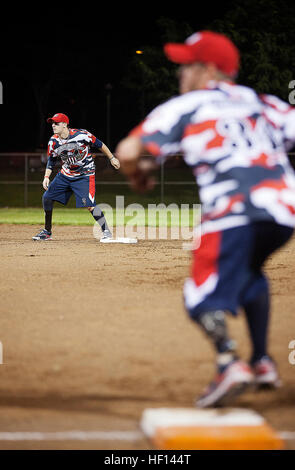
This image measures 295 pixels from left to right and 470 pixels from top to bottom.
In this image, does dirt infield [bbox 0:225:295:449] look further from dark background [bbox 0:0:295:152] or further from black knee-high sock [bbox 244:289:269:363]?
dark background [bbox 0:0:295:152]

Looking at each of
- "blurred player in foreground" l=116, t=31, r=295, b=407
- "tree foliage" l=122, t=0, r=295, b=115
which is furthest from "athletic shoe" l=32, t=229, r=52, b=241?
"tree foliage" l=122, t=0, r=295, b=115

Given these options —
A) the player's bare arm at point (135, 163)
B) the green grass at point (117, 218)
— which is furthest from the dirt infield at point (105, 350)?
the green grass at point (117, 218)

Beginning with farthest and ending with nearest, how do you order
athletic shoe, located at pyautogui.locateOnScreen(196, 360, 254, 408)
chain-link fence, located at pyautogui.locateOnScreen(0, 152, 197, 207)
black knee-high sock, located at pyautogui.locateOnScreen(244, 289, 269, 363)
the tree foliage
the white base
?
the tree foliage < chain-link fence, located at pyautogui.locateOnScreen(0, 152, 197, 207) < black knee-high sock, located at pyautogui.locateOnScreen(244, 289, 269, 363) < athletic shoe, located at pyautogui.locateOnScreen(196, 360, 254, 408) < the white base

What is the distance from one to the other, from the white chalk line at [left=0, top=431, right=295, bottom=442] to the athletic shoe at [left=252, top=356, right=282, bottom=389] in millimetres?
691

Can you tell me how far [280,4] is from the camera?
39.2 metres

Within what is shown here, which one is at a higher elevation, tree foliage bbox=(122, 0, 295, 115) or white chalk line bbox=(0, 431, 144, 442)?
tree foliage bbox=(122, 0, 295, 115)

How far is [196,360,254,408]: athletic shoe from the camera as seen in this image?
3758 mm

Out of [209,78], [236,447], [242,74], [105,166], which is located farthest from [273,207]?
[105,166]

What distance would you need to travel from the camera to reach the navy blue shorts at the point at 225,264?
385cm

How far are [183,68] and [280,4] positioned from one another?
37502 mm

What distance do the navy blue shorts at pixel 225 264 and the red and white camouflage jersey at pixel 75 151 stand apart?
325 inches

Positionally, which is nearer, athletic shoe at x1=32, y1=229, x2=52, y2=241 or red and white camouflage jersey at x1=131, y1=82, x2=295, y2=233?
red and white camouflage jersey at x1=131, y1=82, x2=295, y2=233

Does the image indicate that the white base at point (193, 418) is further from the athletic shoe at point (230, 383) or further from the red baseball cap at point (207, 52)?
the red baseball cap at point (207, 52)

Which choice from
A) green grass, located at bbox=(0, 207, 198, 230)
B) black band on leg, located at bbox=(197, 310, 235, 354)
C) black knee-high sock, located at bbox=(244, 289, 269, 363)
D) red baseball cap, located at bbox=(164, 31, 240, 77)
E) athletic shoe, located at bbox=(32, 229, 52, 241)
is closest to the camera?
black band on leg, located at bbox=(197, 310, 235, 354)
